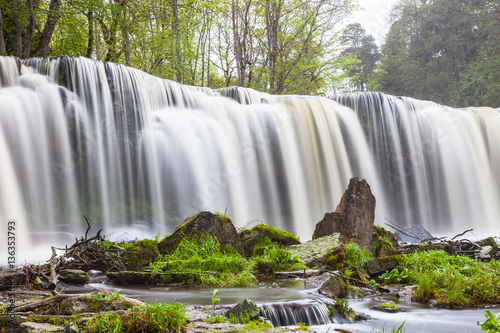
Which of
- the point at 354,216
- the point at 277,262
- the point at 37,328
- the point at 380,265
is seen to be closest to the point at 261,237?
the point at 277,262

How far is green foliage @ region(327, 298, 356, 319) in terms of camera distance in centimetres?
390

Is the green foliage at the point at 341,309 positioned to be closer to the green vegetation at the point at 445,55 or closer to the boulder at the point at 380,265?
the boulder at the point at 380,265

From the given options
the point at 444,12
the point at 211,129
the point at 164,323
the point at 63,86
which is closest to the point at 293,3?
the point at 211,129

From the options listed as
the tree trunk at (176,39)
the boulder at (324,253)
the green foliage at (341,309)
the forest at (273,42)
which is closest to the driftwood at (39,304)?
the green foliage at (341,309)

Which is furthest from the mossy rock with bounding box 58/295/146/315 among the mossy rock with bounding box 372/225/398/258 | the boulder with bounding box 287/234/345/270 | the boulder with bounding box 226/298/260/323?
Result: the mossy rock with bounding box 372/225/398/258

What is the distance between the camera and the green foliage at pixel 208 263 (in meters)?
5.65

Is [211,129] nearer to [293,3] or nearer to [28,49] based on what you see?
[28,49]

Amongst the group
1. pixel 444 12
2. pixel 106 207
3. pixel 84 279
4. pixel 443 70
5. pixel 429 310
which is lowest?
pixel 429 310

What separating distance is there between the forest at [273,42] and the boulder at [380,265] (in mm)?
12905

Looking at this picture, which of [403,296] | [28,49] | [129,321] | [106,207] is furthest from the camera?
[28,49]

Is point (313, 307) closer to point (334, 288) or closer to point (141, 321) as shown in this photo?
point (334, 288)

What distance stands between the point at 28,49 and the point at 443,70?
1366 inches

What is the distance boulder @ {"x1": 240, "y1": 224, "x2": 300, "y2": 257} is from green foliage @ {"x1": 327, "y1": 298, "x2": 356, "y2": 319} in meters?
3.32

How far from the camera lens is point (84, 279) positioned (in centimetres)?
534
